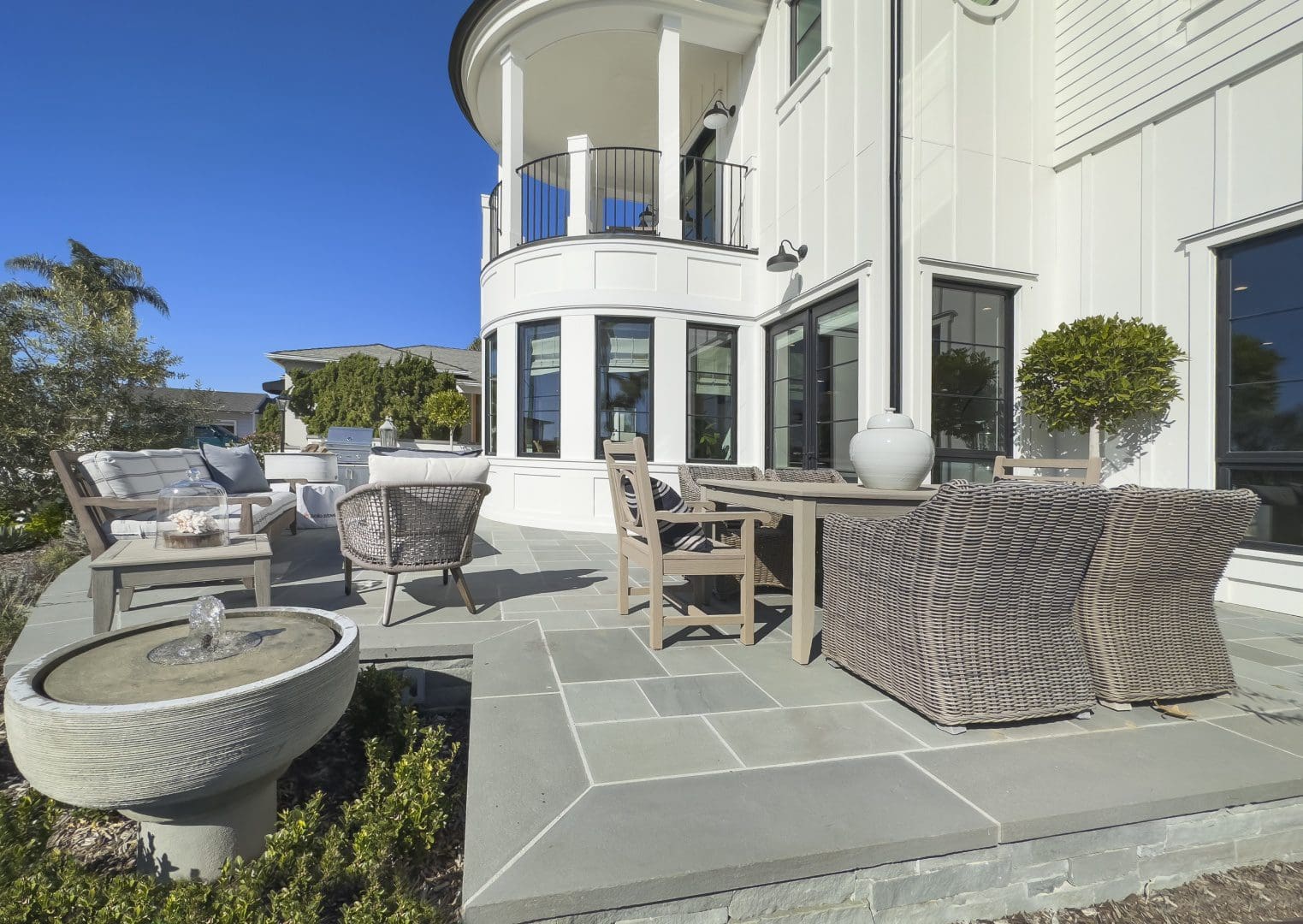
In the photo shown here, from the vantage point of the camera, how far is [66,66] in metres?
7.50

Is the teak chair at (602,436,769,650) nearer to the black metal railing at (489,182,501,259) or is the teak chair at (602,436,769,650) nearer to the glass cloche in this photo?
the glass cloche

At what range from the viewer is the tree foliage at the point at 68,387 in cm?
650

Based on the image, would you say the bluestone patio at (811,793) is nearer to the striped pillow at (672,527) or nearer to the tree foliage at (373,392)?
the striped pillow at (672,527)

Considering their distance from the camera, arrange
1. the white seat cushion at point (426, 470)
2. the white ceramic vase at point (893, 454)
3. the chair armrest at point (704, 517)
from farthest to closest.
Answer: the white seat cushion at point (426, 470) < the white ceramic vase at point (893, 454) < the chair armrest at point (704, 517)

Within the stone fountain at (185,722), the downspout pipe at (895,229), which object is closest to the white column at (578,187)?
the downspout pipe at (895,229)

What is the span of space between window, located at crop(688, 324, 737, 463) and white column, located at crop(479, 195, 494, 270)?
10.6ft

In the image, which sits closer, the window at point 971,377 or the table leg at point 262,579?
the table leg at point 262,579

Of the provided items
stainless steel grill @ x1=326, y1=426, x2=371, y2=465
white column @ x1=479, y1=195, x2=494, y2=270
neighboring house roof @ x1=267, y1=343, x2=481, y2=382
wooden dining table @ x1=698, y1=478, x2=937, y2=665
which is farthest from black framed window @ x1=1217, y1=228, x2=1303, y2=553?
neighboring house roof @ x1=267, y1=343, x2=481, y2=382

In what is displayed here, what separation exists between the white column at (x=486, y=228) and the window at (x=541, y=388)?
1812 mm

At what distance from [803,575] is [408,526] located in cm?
191

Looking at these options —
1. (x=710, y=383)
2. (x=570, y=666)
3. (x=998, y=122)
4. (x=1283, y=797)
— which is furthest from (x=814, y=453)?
(x=1283, y=797)

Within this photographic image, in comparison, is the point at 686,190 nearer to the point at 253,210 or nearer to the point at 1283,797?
the point at 1283,797

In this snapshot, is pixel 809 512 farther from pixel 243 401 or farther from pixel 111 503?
pixel 243 401

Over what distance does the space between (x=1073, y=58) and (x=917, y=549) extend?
5116mm
